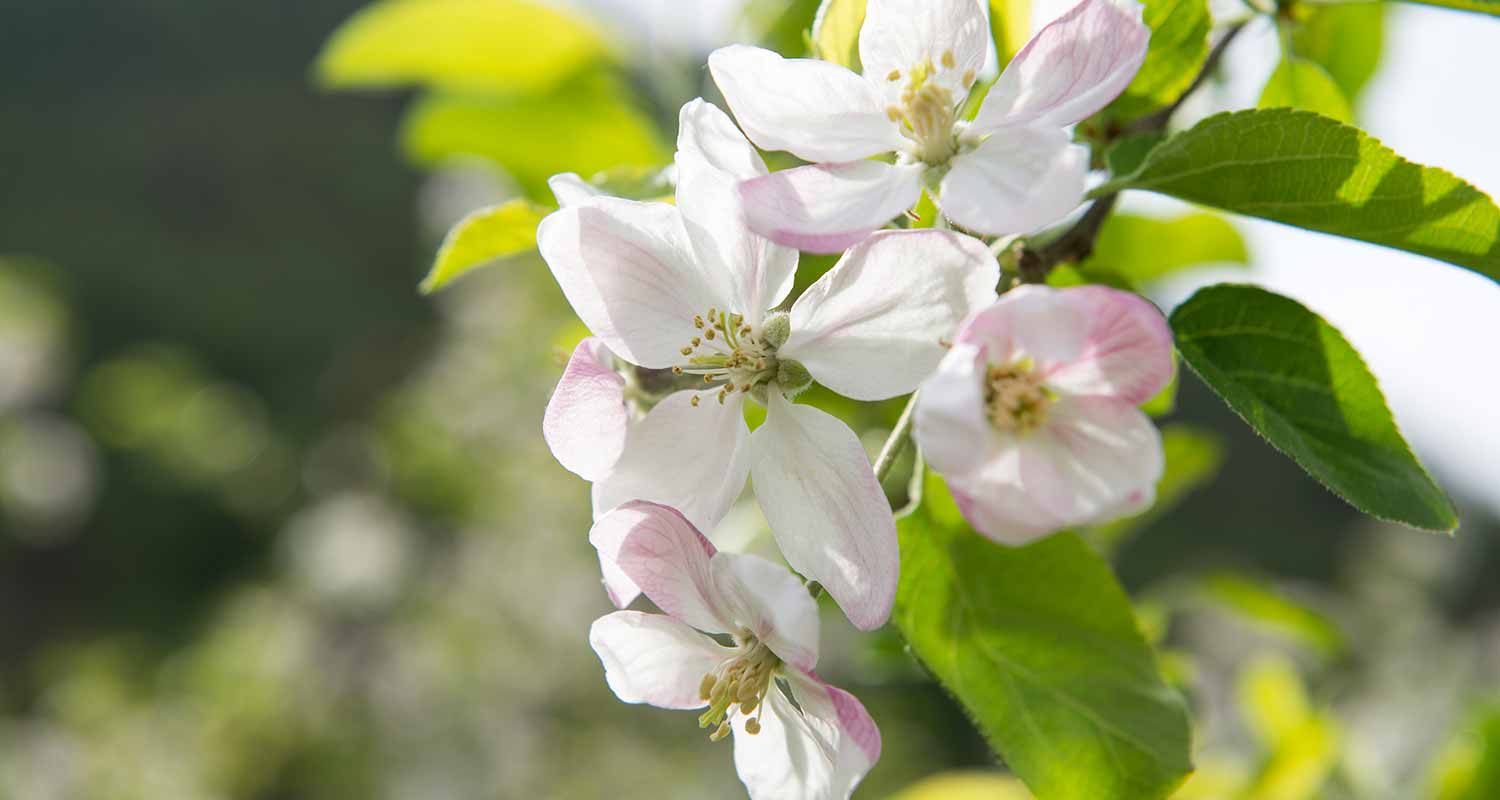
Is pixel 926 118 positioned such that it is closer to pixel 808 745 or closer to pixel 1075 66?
pixel 1075 66

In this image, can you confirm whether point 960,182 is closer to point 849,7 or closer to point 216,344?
point 849,7

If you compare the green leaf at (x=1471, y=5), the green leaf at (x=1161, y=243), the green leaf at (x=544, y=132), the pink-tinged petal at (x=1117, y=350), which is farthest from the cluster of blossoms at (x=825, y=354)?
the green leaf at (x=544, y=132)

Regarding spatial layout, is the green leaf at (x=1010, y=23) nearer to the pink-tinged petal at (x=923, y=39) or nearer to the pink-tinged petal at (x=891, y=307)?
the pink-tinged petal at (x=923, y=39)

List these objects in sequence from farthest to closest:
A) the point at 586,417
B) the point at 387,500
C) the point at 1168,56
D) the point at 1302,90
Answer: the point at 387,500 < the point at 1302,90 < the point at 1168,56 < the point at 586,417

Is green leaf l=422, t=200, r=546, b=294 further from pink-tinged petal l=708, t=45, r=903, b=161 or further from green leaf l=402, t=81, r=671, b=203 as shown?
green leaf l=402, t=81, r=671, b=203

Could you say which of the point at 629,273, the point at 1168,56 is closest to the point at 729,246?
the point at 629,273

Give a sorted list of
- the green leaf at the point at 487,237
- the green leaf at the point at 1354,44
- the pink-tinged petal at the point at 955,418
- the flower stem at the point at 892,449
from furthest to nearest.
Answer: the green leaf at the point at 1354,44, the green leaf at the point at 487,237, the flower stem at the point at 892,449, the pink-tinged petal at the point at 955,418

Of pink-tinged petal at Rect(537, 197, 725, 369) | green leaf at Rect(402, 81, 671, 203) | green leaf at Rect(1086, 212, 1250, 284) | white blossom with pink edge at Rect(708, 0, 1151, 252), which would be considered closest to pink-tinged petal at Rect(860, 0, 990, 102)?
white blossom with pink edge at Rect(708, 0, 1151, 252)
